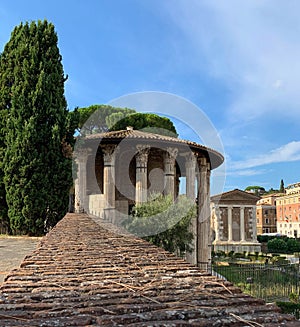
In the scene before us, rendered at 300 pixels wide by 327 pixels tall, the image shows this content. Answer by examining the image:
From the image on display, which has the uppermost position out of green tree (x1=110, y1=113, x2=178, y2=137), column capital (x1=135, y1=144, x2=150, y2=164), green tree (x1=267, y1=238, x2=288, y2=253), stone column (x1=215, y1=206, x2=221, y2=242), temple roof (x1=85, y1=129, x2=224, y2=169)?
green tree (x1=110, y1=113, x2=178, y2=137)

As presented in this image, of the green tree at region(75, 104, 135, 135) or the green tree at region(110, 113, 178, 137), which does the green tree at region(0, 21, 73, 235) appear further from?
the green tree at region(75, 104, 135, 135)

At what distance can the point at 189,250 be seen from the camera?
1431cm

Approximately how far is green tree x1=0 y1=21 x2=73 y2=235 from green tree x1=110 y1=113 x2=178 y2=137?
11.7 meters

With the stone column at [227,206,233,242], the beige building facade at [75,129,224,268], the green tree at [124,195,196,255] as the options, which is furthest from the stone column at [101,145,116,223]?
the stone column at [227,206,233,242]

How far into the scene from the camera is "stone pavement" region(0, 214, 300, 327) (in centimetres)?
171

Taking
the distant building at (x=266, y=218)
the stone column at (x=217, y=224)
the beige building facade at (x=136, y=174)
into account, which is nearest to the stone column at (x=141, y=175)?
the beige building facade at (x=136, y=174)

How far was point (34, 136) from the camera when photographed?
15.1 m

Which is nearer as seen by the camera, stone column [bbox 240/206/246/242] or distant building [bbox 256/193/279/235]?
stone column [bbox 240/206/246/242]

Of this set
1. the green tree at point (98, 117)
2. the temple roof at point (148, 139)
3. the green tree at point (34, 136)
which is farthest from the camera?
the green tree at point (98, 117)

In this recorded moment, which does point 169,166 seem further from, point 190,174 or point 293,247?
point 293,247

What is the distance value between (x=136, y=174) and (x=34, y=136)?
169 inches

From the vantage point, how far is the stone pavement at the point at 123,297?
171cm

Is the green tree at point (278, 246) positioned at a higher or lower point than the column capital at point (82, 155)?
lower

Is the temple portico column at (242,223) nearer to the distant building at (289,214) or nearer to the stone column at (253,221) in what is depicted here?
the stone column at (253,221)
